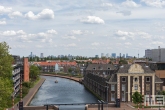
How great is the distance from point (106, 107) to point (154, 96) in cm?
1302

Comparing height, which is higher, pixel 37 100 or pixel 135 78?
pixel 135 78

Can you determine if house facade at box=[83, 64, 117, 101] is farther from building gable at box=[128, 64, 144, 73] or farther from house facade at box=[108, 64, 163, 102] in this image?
building gable at box=[128, 64, 144, 73]

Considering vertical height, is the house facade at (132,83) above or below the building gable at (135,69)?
below

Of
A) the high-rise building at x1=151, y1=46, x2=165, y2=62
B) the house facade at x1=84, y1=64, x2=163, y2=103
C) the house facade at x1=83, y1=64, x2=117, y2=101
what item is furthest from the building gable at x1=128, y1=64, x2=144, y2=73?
the high-rise building at x1=151, y1=46, x2=165, y2=62

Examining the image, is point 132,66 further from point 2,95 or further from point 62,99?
point 2,95

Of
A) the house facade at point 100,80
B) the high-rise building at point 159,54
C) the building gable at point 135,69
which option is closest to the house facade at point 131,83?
the building gable at point 135,69

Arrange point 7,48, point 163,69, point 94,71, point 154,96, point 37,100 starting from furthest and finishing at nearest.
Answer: point 94,71
point 163,69
point 37,100
point 154,96
point 7,48

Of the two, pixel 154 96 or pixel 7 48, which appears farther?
pixel 154 96

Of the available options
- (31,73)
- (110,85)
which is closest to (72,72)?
(31,73)

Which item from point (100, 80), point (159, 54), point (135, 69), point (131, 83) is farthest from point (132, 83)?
point (159, 54)

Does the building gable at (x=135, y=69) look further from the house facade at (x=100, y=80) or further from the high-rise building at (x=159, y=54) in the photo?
the high-rise building at (x=159, y=54)

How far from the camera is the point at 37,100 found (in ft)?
234

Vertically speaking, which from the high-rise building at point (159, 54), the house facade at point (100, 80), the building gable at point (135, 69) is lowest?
the house facade at point (100, 80)

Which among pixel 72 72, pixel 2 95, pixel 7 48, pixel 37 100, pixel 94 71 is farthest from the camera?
pixel 72 72
